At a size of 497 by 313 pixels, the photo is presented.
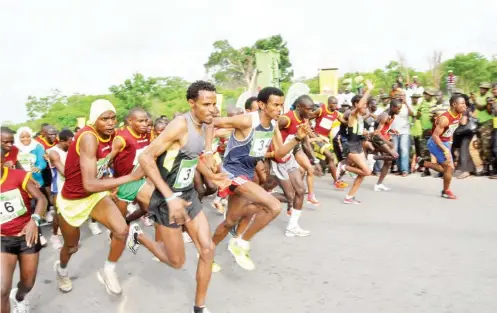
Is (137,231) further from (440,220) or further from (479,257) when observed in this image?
(440,220)

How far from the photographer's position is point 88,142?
13.5 ft

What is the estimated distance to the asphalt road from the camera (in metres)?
4.09

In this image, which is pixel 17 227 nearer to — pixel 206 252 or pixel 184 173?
pixel 184 173

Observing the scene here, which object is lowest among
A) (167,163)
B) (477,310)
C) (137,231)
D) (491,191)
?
(491,191)

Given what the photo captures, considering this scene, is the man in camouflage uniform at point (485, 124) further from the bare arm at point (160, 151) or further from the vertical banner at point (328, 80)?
the bare arm at point (160, 151)

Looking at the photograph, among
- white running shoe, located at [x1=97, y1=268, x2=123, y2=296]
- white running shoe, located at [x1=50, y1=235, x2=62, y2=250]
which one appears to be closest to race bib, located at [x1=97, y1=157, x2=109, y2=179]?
white running shoe, located at [x1=97, y1=268, x2=123, y2=296]

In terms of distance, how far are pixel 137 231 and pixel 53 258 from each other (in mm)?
2170

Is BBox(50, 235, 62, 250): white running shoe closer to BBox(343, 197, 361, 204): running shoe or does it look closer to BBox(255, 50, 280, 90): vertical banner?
BBox(343, 197, 361, 204): running shoe

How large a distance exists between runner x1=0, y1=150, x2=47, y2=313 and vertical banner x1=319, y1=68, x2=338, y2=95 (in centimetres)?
1395

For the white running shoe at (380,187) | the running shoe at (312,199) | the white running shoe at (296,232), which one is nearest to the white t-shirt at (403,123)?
the white running shoe at (380,187)

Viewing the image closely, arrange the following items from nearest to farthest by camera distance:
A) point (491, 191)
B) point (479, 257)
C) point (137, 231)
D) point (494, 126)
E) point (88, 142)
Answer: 1. point (88, 142)
2. point (137, 231)
3. point (479, 257)
4. point (491, 191)
5. point (494, 126)

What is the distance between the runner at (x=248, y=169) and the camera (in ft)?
15.9

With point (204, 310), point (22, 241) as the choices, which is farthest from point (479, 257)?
point (22, 241)

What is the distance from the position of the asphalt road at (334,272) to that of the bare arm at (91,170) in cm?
116
